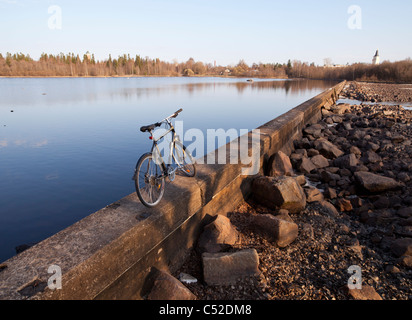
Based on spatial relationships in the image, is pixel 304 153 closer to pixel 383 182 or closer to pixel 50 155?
pixel 383 182

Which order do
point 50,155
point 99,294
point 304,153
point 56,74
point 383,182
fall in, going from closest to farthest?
point 99,294 < point 383,182 < point 304,153 < point 50,155 < point 56,74

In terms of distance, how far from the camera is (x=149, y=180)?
10.9 feet

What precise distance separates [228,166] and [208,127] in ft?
42.3

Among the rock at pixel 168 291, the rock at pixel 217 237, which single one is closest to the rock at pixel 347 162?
the rock at pixel 217 237

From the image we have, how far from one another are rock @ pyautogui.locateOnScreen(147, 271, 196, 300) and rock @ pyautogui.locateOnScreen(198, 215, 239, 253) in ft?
2.86

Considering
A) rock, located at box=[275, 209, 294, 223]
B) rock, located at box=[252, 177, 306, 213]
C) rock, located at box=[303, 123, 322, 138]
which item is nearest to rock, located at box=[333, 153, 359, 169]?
rock, located at box=[252, 177, 306, 213]

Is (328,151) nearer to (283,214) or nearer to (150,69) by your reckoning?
(283,214)

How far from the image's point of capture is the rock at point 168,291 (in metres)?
2.79

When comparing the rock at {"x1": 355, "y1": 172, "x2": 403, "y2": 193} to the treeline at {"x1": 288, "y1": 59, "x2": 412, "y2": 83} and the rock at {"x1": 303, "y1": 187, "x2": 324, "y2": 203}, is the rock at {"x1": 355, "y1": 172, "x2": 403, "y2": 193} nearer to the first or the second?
the rock at {"x1": 303, "y1": 187, "x2": 324, "y2": 203}

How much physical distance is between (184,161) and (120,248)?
2.01m

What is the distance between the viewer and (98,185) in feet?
29.7

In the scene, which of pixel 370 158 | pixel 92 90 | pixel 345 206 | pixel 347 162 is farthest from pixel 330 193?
pixel 92 90

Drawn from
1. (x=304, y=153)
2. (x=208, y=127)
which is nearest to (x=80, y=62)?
(x=208, y=127)
